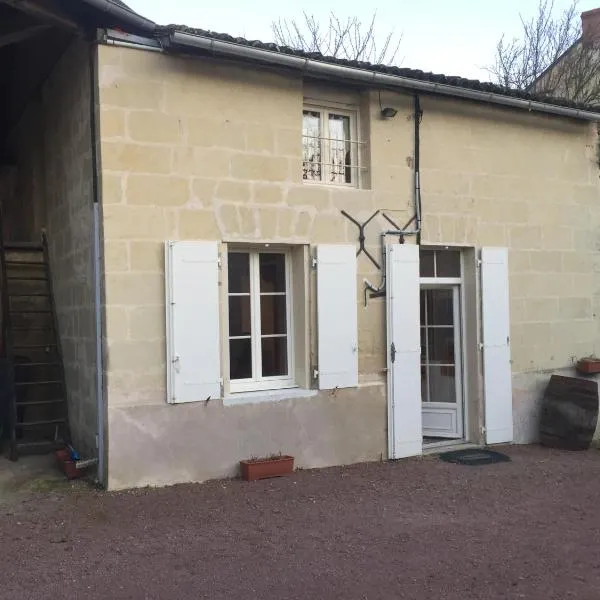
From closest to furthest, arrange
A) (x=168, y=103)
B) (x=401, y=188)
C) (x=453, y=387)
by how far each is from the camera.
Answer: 1. (x=168, y=103)
2. (x=401, y=188)
3. (x=453, y=387)

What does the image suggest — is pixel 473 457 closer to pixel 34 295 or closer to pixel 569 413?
pixel 569 413

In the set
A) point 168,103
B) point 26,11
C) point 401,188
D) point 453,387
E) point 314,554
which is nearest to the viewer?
point 314,554

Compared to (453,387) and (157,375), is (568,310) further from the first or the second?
(157,375)

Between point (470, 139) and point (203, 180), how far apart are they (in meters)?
3.30

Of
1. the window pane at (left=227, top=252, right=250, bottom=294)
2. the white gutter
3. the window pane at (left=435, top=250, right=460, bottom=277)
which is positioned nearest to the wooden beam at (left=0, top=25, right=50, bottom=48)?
the white gutter

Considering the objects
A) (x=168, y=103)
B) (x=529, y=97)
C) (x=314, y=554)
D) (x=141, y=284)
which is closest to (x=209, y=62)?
(x=168, y=103)

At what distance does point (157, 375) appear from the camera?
6344 mm

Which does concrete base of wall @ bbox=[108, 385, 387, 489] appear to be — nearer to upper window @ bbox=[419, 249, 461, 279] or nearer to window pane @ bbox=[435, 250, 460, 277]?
upper window @ bbox=[419, 249, 461, 279]

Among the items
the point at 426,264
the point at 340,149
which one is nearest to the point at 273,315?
the point at 340,149

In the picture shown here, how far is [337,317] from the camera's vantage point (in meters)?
7.17

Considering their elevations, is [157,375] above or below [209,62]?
below

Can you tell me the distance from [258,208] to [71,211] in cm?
199

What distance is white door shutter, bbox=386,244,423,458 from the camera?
7.48 meters

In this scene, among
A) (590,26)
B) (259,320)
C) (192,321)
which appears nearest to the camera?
(192,321)
